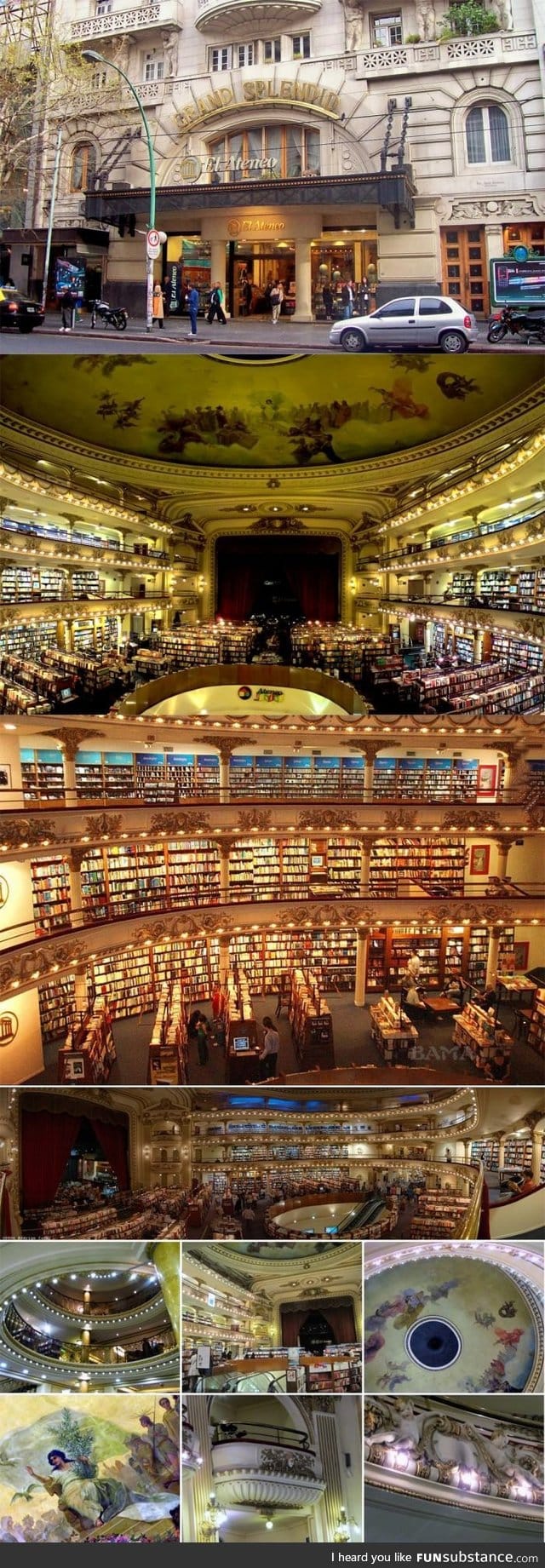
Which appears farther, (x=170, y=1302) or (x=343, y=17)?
(x=170, y=1302)

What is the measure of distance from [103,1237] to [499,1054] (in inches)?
64.9

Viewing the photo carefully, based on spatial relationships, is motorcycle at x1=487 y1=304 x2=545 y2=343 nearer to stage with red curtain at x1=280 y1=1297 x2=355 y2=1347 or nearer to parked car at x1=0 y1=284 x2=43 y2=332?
parked car at x1=0 y1=284 x2=43 y2=332

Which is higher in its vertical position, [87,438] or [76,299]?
[76,299]

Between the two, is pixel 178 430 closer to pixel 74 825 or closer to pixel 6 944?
pixel 74 825

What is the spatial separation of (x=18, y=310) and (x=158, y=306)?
495mm

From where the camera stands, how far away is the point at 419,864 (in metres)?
4.22

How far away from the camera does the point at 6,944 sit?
162 inches

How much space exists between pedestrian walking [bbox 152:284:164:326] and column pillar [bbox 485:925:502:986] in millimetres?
2450

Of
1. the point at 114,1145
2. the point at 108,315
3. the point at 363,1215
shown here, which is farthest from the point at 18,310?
the point at 363,1215

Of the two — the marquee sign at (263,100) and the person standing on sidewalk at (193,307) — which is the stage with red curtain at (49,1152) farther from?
the marquee sign at (263,100)

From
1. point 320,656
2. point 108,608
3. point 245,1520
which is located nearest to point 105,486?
point 108,608

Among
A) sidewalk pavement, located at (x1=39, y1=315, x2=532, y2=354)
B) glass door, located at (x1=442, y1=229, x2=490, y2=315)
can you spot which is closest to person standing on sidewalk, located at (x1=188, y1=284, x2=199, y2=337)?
sidewalk pavement, located at (x1=39, y1=315, x2=532, y2=354)

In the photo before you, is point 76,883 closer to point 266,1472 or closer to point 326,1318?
point 326,1318

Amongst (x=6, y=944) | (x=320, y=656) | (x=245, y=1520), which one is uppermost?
(x=320, y=656)
